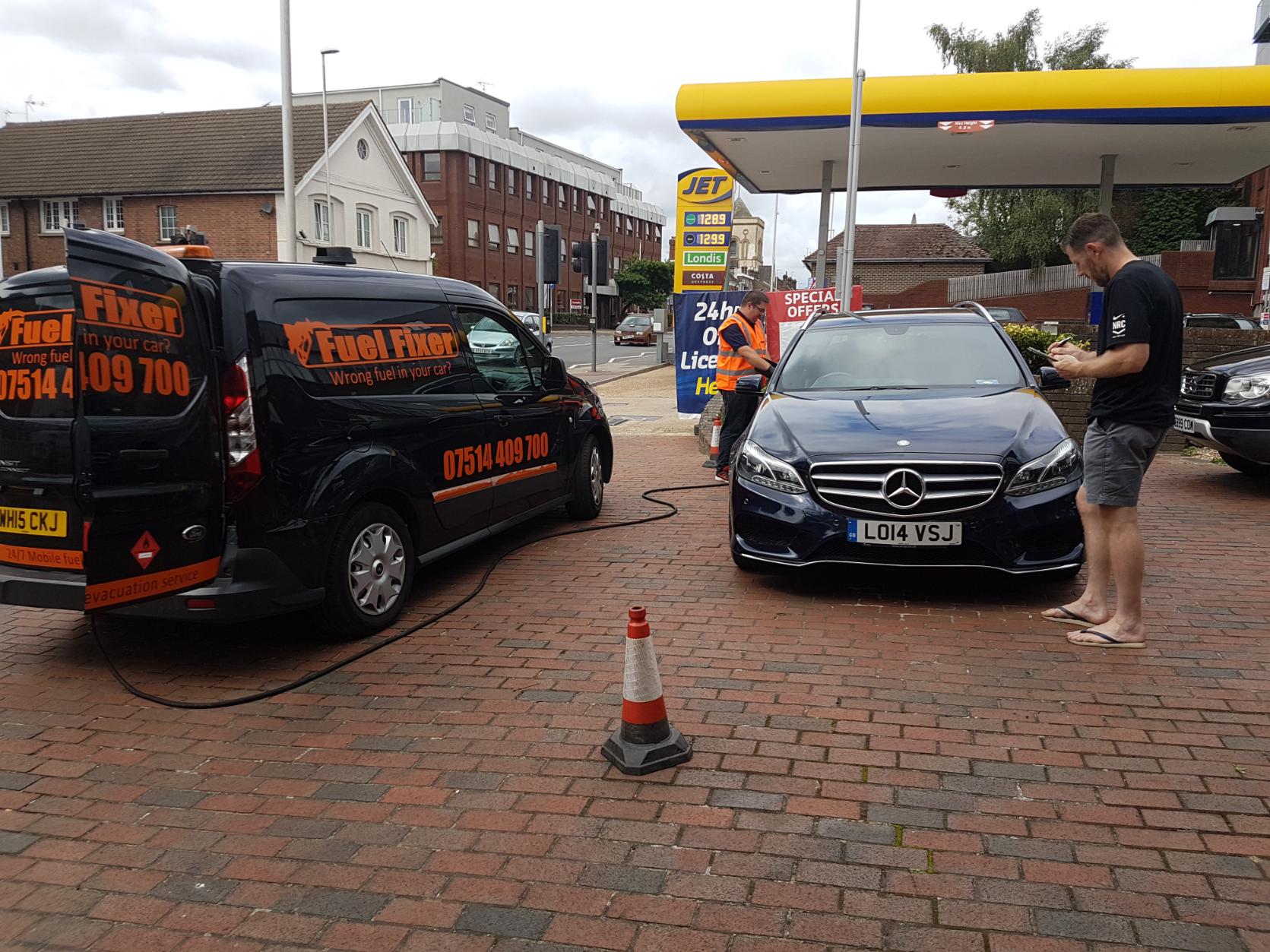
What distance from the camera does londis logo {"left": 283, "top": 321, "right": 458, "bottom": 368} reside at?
471cm

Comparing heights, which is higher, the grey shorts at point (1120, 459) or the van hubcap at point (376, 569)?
the grey shorts at point (1120, 459)

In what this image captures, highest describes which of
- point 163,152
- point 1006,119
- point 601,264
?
point 163,152

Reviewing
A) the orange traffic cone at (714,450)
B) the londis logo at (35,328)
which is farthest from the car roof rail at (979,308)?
the londis logo at (35,328)

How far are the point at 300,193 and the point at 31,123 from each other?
1679 centimetres

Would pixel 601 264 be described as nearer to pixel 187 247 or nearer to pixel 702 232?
pixel 702 232

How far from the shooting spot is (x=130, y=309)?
3.84 m

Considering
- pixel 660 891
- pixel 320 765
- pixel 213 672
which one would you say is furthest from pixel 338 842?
pixel 213 672

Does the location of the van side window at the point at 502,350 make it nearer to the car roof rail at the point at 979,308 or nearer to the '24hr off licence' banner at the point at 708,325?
the car roof rail at the point at 979,308

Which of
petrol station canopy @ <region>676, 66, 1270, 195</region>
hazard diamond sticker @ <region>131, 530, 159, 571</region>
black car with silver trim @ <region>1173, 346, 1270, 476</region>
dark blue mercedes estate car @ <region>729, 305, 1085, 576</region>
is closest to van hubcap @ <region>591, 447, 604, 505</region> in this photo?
dark blue mercedes estate car @ <region>729, 305, 1085, 576</region>

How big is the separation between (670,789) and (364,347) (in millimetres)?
2902

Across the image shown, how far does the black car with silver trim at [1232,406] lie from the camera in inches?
323

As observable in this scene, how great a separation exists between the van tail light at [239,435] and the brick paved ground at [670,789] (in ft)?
3.04

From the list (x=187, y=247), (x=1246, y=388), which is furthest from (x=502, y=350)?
(x=1246, y=388)

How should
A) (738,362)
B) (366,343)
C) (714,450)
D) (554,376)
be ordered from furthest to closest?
(714,450) → (738,362) → (554,376) → (366,343)
